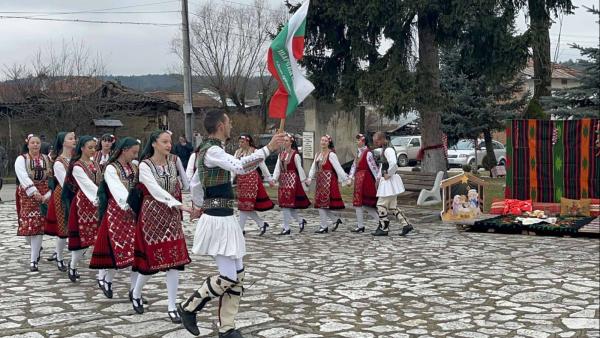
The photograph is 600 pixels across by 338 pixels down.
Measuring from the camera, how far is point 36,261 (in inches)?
368

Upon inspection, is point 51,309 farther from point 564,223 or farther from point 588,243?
point 564,223

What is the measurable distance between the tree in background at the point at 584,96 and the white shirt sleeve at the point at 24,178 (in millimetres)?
9530

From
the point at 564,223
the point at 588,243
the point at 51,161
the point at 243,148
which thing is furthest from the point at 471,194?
the point at 51,161

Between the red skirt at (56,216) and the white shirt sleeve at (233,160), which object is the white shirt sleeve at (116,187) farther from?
the red skirt at (56,216)

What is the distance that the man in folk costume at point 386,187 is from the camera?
11633 mm

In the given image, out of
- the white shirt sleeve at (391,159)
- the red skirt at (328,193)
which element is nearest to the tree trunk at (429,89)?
the red skirt at (328,193)

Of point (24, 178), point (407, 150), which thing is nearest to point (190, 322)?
point (24, 178)

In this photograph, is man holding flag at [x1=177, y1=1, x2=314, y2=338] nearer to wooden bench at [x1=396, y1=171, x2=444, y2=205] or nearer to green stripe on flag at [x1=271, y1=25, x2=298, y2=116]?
green stripe on flag at [x1=271, y1=25, x2=298, y2=116]

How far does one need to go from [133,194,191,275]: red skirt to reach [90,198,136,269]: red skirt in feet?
2.56

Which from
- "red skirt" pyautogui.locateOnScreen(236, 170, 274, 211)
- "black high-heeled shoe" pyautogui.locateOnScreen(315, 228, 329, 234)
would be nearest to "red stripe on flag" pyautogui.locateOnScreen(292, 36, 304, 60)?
"red skirt" pyautogui.locateOnScreen(236, 170, 274, 211)

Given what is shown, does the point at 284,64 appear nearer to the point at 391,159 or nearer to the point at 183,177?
the point at 183,177

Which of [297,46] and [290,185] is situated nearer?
[297,46]

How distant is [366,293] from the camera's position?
7586 mm

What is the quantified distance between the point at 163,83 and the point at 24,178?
3871cm
